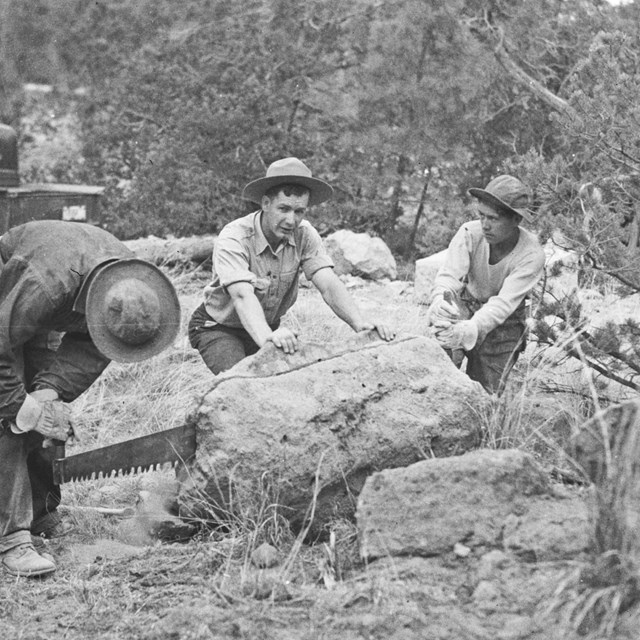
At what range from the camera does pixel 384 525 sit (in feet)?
13.9

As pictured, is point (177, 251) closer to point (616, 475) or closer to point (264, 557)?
point (264, 557)

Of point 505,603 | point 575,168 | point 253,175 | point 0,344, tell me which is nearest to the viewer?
point 505,603

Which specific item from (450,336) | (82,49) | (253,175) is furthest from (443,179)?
(450,336)

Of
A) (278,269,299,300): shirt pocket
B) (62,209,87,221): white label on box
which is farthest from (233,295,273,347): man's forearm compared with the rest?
(62,209,87,221): white label on box

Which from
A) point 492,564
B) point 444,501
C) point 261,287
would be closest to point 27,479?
point 261,287

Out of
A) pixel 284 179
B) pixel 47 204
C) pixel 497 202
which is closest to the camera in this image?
pixel 284 179

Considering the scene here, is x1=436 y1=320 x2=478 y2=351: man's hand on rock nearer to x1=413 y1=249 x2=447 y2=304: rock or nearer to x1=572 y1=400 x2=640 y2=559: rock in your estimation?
x1=572 y1=400 x2=640 y2=559: rock

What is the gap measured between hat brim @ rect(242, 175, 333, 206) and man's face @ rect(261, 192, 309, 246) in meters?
0.05

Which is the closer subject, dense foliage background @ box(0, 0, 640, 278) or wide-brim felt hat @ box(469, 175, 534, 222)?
wide-brim felt hat @ box(469, 175, 534, 222)

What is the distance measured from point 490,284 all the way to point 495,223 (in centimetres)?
38

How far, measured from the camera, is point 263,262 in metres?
6.13

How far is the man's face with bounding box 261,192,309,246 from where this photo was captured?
6.00m

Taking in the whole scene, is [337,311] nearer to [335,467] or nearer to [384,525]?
[335,467]

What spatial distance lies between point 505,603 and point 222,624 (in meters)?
0.94
